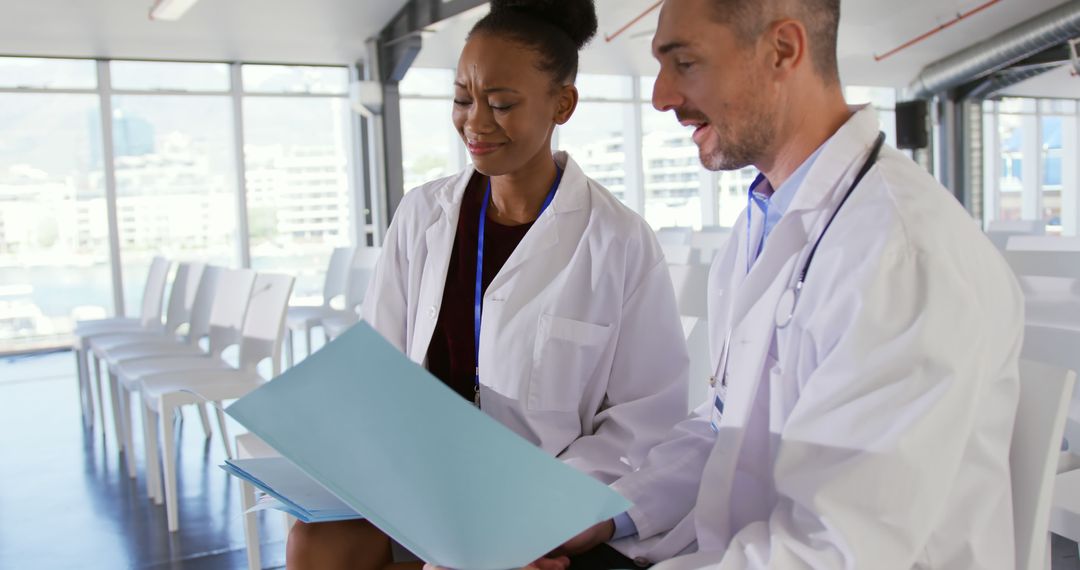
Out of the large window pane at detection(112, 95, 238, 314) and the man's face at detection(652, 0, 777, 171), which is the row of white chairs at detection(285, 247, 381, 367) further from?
the man's face at detection(652, 0, 777, 171)

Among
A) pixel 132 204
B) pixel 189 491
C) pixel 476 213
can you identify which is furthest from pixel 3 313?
pixel 476 213

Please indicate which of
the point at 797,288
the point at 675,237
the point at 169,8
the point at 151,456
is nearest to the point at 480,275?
the point at 797,288

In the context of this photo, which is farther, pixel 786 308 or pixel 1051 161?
pixel 1051 161

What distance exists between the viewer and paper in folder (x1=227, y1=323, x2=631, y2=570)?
87 cm

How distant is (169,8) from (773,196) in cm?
703

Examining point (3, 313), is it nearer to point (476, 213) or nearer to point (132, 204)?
point (132, 204)

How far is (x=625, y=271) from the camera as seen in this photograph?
1.62 m

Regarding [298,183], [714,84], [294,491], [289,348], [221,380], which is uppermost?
[298,183]

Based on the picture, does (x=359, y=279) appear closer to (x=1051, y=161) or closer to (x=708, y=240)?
(x=708, y=240)

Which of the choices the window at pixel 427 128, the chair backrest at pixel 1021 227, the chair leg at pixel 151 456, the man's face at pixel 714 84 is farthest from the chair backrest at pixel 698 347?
the window at pixel 427 128

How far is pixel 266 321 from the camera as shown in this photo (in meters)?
3.93

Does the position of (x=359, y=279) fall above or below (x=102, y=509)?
above

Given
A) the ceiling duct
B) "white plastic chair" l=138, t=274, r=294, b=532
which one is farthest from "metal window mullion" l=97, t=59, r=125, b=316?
the ceiling duct

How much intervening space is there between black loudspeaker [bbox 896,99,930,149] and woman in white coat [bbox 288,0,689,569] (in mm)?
11916
